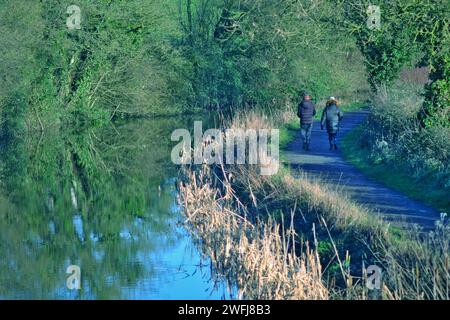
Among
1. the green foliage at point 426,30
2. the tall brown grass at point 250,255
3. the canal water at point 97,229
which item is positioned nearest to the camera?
the tall brown grass at point 250,255

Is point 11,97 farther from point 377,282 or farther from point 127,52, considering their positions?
point 377,282

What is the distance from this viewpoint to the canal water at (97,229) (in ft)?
46.5

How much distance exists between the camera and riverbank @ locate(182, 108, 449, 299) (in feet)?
35.4

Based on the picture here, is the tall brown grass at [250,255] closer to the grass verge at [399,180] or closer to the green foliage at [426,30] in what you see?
the grass verge at [399,180]

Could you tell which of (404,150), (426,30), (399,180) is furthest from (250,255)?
(426,30)

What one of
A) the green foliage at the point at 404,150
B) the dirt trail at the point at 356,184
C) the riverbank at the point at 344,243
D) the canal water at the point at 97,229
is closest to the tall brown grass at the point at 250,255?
the riverbank at the point at 344,243

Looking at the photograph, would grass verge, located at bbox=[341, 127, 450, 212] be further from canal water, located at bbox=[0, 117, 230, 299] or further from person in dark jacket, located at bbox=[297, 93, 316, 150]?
canal water, located at bbox=[0, 117, 230, 299]

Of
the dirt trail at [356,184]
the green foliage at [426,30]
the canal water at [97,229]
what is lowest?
the canal water at [97,229]

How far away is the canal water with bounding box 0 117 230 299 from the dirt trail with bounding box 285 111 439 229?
11.1ft

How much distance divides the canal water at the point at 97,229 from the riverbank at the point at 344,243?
91cm

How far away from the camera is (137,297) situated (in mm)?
13414

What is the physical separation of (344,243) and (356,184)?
245 inches

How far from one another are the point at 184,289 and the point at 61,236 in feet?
16.9
